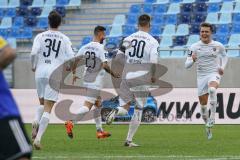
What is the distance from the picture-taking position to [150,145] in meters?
13.6

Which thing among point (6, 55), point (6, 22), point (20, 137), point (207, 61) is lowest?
point (6, 22)

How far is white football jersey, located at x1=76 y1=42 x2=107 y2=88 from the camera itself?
1531 centimetres

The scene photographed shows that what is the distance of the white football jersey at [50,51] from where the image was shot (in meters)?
12.7

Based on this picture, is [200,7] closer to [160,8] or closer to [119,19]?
[160,8]

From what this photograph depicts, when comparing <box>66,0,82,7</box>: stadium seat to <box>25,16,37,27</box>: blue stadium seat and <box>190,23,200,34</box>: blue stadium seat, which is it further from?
<box>190,23,200,34</box>: blue stadium seat

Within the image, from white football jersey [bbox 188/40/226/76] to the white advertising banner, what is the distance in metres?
5.06

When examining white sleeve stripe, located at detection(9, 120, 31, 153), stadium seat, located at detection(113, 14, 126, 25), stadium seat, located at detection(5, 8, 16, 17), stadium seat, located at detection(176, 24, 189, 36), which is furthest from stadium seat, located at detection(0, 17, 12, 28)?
white sleeve stripe, located at detection(9, 120, 31, 153)

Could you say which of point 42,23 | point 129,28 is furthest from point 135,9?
point 42,23

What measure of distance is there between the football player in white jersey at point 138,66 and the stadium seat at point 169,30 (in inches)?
517

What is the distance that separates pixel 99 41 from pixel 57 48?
285 cm

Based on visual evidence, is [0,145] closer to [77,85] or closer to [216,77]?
[216,77]

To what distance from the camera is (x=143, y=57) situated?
43.4 ft

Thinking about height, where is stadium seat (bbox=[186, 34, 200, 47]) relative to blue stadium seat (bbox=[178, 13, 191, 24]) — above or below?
below

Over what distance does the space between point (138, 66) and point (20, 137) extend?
8320mm
